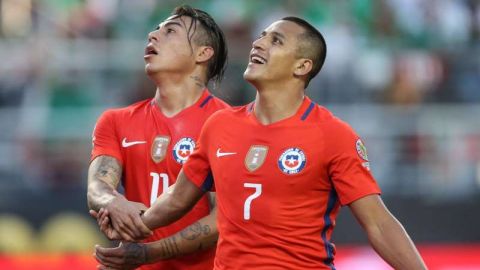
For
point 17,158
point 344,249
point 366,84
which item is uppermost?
point 366,84

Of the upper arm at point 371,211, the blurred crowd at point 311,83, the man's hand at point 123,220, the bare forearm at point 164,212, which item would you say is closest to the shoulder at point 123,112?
the man's hand at point 123,220

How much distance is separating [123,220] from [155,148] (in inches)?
25.1

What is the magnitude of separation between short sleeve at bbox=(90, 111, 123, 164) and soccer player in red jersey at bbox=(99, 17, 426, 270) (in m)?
0.81

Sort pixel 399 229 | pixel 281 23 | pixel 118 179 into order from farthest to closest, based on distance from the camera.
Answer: pixel 118 179 → pixel 281 23 → pixel 399 229

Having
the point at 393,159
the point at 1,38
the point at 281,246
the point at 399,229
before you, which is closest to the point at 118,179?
the point at 281,246

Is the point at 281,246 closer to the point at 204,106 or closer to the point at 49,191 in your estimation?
the point at 204,106

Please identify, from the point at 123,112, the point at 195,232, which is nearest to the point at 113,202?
the point at 195,232

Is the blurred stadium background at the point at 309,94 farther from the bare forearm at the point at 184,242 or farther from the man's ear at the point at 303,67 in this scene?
the man's ear at the point at 303,67

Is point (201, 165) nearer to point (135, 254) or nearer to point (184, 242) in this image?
point (184, 242)

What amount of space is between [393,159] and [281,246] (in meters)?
6.64

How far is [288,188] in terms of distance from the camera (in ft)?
18.5

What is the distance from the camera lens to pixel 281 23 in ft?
19.7

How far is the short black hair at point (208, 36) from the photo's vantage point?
691 cm

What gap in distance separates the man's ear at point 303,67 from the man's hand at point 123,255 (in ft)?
4.54
